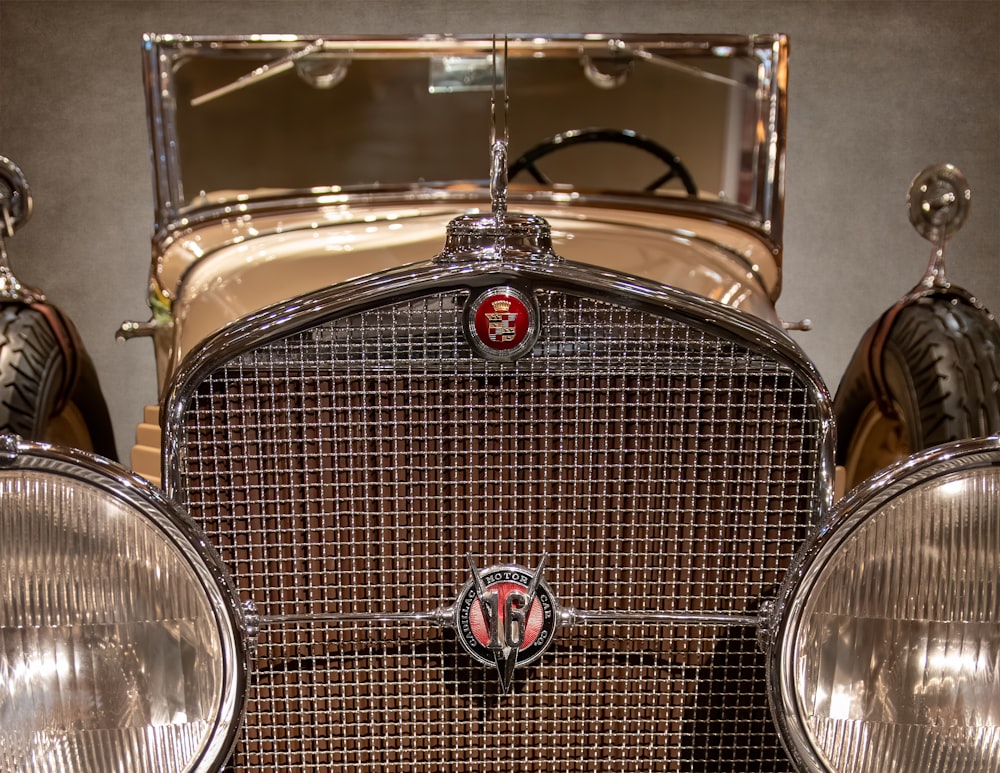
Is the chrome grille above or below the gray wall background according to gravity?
below

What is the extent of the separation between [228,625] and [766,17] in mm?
2592

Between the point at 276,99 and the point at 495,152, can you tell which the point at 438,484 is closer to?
the point at 495,152

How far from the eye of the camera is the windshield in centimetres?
173

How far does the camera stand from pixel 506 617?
965 millimetres

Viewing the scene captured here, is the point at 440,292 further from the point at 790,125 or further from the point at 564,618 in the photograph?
the point at 790,125

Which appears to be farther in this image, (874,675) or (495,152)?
(495,152)

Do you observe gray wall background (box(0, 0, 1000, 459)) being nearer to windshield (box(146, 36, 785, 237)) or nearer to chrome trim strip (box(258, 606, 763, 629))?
windshield (box(146, 36, 785, 237))

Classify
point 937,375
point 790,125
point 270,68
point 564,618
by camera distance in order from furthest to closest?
1. point 790,125
2. point 270,68
3. point 937,375
4. point 564,618

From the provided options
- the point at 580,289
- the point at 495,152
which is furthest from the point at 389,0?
the point at 580,289

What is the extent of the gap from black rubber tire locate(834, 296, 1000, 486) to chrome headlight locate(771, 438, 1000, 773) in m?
0.36

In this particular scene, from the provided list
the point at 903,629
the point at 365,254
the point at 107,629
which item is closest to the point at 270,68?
the point at 365,254

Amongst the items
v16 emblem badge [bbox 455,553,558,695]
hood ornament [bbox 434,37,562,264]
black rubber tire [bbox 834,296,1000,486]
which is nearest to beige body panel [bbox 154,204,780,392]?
black rubber tire [bbox 834,296,1000,486]

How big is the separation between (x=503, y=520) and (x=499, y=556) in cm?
4

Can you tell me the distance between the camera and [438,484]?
1.00 m
